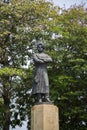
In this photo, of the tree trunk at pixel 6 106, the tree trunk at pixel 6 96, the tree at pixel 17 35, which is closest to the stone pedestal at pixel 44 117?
the tree at pixel 17 35

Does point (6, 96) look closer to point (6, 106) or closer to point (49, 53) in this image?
point (6, 106)

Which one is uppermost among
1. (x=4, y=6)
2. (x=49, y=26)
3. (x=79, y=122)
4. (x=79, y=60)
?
(x=4, y=6)

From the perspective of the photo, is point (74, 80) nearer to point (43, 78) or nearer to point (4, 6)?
point (4, 6)

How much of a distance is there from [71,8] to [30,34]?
13.8 feet

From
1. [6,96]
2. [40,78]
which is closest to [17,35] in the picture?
[6,96]

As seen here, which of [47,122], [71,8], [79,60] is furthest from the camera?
[71,8]

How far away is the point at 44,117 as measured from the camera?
1622 centimetres

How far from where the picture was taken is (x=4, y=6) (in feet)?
82.4

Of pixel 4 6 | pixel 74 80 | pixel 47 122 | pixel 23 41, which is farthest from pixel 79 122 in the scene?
pixel 47 122

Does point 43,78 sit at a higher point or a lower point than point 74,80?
higher

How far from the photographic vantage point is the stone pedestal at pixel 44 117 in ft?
53.1

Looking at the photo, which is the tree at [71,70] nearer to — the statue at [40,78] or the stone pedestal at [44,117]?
the statue at [40,78]

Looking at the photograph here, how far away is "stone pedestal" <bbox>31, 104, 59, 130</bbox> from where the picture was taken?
16172 mm

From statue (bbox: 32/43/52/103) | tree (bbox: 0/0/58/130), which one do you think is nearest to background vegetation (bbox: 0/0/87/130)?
tree (bbox: 0/0/58/130)
